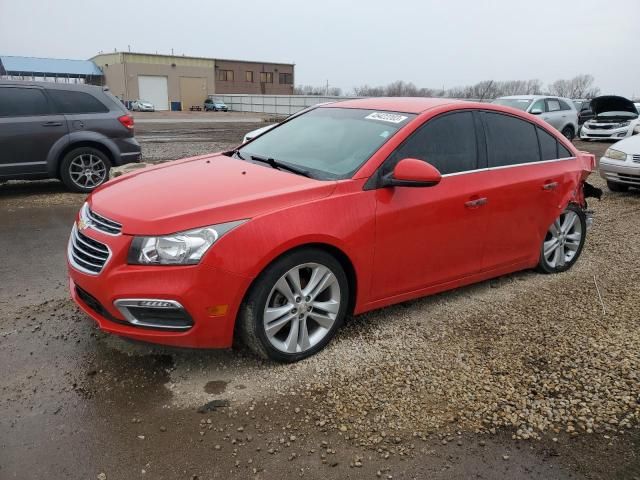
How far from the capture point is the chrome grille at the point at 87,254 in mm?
2967

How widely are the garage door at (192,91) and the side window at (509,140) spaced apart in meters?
66.1

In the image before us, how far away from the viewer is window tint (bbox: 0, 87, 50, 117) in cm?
750

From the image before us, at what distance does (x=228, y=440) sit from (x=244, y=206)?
1.25m

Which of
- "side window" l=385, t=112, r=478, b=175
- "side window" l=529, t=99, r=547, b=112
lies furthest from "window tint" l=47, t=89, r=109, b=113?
"side window" l=529, t=99, r=547, b=112

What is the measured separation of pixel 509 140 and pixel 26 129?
22.0 ft

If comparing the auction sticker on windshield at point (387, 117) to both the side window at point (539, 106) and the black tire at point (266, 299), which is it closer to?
the black tire at point (266, 299)

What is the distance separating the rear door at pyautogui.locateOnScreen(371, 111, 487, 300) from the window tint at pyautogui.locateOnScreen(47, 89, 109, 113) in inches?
247

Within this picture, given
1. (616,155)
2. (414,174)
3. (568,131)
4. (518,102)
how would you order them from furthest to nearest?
1. (568,131)
2. (518,102)
3. (616,155)
4. (414,174)

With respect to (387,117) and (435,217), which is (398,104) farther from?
(435,217)

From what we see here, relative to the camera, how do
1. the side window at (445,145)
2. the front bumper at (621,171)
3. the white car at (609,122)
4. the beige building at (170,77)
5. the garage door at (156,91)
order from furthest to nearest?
the garage door at (156,91) → the beige building at (170,77) → the white car at (609,122) → the front bumper at (621,171) → the side window at (445,145)

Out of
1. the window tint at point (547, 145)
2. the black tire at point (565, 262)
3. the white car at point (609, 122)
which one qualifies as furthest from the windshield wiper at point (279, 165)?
the white car at point (609, 122)

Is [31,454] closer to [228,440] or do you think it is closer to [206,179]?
[228,440]

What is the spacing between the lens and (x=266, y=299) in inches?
118

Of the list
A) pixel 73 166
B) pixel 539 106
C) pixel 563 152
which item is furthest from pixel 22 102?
pixel 539 106
